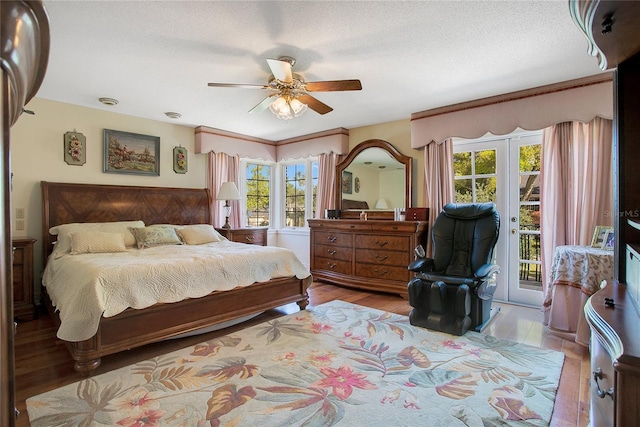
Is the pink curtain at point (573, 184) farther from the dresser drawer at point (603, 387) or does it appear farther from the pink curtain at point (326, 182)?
the pink curtain at point (326, 182)

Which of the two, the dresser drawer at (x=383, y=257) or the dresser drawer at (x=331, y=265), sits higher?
the dresser drawer at (x=383, y=257)

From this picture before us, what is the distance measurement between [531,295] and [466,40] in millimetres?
2891

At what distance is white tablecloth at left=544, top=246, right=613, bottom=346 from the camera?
2623 mm

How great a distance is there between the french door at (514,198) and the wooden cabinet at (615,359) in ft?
8.95

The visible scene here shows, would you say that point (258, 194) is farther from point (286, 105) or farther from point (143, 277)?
point (143, 277)

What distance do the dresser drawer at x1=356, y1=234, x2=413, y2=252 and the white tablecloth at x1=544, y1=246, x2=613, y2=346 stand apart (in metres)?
1.54

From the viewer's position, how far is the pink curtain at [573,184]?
10.2 feet

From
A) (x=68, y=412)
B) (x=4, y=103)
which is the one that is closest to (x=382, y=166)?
(x=68, y=412)

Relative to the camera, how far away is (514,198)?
12.7ft

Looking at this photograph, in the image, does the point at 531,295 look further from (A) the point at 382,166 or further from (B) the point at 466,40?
(B) the point at 466,40

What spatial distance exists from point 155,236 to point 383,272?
284 cm

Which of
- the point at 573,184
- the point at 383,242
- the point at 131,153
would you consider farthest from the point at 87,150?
the point at 573,184

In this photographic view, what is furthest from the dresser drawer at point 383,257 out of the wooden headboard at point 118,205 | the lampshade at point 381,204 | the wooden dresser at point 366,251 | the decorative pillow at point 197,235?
the wooden headboard at point 118,205

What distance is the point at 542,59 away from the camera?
2799 mm
